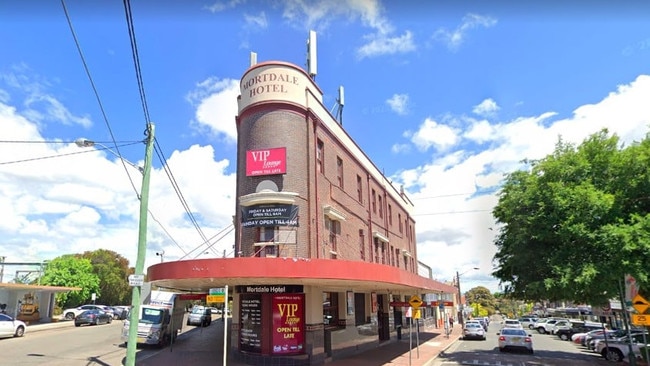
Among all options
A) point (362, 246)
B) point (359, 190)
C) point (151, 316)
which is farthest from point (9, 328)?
point (359, 190)

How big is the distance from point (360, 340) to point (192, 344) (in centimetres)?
984

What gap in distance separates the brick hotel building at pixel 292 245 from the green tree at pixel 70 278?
124 ft

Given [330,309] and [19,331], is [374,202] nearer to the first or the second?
[330,309]

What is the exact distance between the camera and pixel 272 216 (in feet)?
62.0

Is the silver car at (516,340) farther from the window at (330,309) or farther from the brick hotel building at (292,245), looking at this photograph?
the window at (330,309)

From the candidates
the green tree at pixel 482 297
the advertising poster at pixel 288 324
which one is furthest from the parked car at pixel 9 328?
the green tree at pixel 482 297

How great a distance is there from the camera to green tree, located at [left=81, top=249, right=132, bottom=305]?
6134 centimetres

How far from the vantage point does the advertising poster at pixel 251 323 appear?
17188 mm

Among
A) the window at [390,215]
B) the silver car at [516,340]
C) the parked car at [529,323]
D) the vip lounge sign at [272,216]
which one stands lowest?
the parked car at [529,323]

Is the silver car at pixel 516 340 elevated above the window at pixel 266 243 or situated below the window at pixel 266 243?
below

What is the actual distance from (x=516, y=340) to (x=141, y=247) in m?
21.5

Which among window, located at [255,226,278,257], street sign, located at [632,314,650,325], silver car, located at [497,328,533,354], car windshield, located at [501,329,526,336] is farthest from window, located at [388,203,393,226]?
street sign, located at [632,314,650,325]

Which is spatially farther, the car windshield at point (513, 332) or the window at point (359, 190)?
the window at point (359, 190)

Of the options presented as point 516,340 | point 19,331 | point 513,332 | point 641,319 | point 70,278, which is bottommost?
point 516,340
